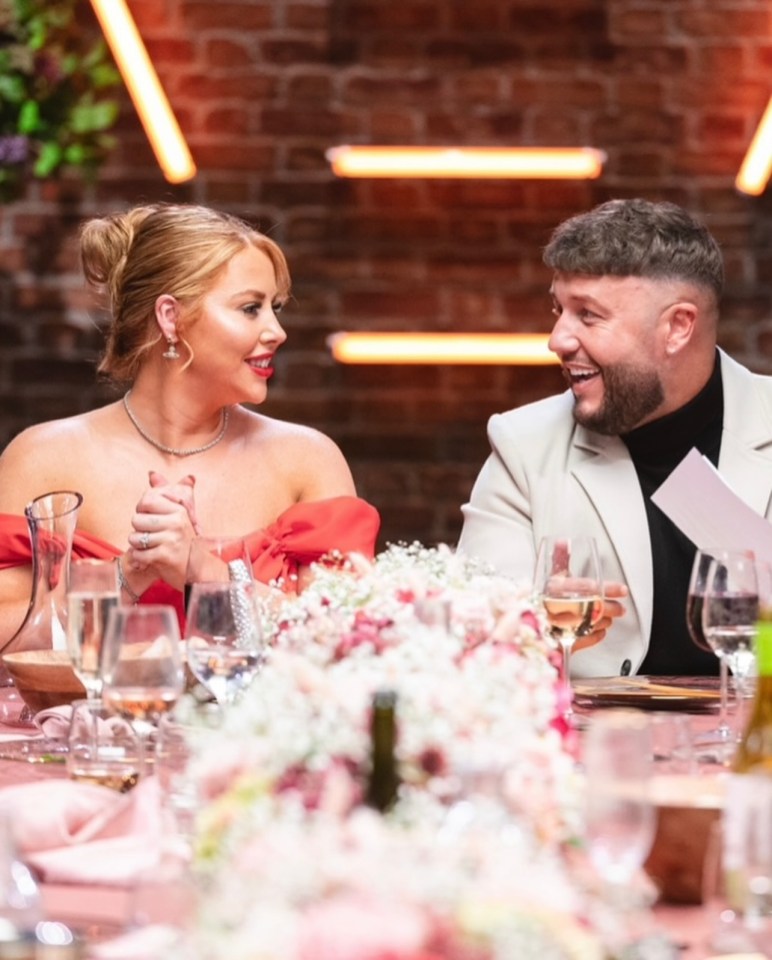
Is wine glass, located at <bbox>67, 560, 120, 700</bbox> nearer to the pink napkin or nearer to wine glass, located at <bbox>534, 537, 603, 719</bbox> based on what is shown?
the pink napkin

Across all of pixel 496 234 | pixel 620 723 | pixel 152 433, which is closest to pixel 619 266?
pixel 152 433

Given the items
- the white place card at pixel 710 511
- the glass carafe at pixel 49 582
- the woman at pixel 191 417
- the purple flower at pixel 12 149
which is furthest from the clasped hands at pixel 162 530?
the purple flower at pixel 12 149

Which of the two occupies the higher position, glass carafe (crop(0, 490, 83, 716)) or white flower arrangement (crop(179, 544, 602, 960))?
glass carafe (crop(0, 490, 83, 716))

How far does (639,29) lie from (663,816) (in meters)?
3.34

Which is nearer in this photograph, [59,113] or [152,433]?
[152,433]

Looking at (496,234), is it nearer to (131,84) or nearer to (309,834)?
(131,84)

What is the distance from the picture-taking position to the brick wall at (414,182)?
432 centimetres

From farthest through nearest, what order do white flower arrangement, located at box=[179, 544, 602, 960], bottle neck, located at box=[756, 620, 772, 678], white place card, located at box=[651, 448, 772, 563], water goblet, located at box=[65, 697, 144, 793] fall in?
white place card, located at box=[651, 448, 772, 563], water goblet, located at box=[65, 697, 144, 793], bottle neck, located at box=[756, 620, 772, 678], white flower arrangement, located at box=[179, 544, 602, 960]

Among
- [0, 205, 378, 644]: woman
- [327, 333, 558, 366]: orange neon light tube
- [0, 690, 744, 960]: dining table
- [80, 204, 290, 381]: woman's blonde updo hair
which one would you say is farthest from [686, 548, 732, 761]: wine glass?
[327, 333, 558, 366]: orange neon light tube

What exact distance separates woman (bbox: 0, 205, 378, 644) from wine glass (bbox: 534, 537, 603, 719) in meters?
0.89

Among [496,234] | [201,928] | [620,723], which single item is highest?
[496,234]

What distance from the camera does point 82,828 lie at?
4.63ft

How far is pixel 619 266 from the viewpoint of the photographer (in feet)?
9.98

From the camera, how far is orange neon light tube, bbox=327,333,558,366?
4.30 meters
